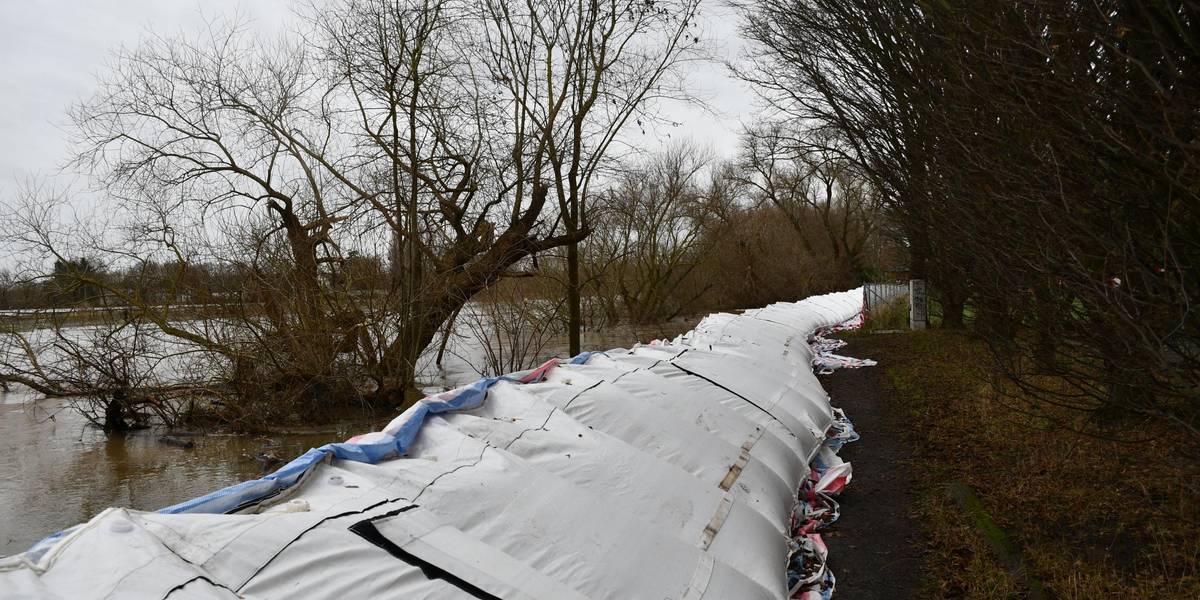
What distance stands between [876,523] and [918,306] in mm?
13588

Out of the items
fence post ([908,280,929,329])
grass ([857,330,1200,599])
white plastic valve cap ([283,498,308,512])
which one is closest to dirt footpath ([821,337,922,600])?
grass ([857,330,1200,599])

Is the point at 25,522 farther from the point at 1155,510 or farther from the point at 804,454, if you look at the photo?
the point at 1155,510

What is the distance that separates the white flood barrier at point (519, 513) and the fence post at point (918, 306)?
12364mm

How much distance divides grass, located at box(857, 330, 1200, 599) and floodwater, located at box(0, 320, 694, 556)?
748cm

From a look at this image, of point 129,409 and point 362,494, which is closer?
point 362,494

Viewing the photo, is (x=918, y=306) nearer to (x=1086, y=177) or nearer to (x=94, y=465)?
(x=1086, y=177)

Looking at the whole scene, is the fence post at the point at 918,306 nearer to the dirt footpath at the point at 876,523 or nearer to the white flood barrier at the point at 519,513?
the dirt footpath at the point at 876,523

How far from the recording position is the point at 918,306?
1816 centimetres

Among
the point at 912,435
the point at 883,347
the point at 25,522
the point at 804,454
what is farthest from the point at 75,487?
the point at 883,347

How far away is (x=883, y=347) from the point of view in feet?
50.6

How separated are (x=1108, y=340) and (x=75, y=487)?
10.6 m

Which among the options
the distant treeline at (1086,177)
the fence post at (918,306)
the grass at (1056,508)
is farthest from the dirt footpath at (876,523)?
the fence post at (918,306)

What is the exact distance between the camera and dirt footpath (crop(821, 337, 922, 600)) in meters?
4.62

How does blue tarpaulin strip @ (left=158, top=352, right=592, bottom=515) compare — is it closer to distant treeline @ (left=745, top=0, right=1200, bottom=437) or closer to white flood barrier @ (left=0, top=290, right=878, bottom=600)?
white flood barrier @ (left=0, top=290, right=878, bottom=600)
